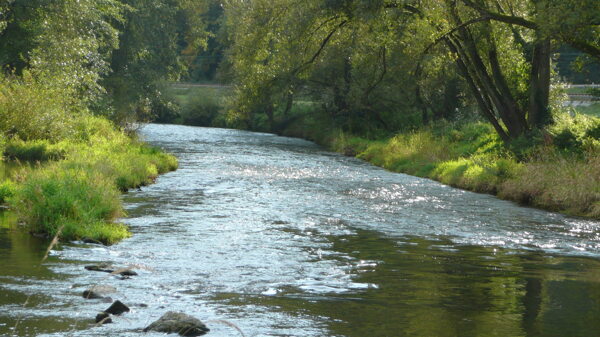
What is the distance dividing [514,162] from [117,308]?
1948 centimetres

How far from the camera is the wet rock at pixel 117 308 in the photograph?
989cm

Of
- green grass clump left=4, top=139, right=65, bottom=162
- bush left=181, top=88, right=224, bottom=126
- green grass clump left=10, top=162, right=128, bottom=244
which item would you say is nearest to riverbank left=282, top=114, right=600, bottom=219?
green grass clump left=10, top=162, right=128, bottom=244

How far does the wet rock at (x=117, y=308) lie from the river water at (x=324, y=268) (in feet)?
0.50

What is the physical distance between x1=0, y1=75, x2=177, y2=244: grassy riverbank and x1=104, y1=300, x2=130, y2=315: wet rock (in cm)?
330

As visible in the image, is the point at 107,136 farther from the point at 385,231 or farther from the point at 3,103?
the point at 385,231

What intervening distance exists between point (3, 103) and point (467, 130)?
22236 millimetres

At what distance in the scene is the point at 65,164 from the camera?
2192 cm

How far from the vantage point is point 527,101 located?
31172mm

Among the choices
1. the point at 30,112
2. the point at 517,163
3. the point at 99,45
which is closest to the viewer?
the point at 517,163

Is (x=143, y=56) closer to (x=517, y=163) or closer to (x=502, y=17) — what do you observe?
(x=517, y=163)

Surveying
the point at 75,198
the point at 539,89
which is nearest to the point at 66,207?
the point at 75,198

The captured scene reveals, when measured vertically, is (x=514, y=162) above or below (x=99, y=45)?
below

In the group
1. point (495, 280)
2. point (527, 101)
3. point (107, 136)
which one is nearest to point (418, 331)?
point (495, 280)

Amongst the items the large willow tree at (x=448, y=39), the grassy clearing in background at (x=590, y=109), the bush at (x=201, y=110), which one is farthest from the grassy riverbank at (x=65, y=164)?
the bush at (x=201, y=110)
